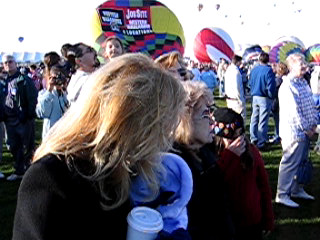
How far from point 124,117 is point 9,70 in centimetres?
479

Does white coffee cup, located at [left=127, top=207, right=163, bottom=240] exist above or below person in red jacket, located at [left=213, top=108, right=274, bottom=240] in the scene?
above

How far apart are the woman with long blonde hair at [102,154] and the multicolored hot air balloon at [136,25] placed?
404 inches

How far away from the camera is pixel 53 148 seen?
3.78ft

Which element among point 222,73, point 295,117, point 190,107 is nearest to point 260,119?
point 295,117

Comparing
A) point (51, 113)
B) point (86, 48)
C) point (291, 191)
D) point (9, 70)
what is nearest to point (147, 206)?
point (86, 48)

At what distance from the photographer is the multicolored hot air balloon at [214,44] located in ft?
65.5

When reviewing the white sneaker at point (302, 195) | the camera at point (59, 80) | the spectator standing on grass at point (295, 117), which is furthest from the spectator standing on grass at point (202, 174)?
the white sneaker at point (302, 195)

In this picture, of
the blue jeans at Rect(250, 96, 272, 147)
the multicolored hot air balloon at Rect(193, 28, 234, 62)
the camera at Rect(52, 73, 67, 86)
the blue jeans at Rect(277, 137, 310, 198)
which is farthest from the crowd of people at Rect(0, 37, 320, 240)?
the multicolored hot air balloon at Rect(193, 28, 234, 62)

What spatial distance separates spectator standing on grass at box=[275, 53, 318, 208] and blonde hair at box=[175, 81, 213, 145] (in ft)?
8.17

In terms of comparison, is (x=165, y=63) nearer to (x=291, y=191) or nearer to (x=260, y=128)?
(x=291, y=191)

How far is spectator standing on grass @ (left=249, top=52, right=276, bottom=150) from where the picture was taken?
7.33 metres

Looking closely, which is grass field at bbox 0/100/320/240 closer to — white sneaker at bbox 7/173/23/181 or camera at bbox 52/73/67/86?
white sneaker at bbox 7/173/23/181

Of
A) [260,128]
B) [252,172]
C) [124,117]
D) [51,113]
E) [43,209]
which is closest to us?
[43,209]

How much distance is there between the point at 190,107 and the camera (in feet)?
6.83
